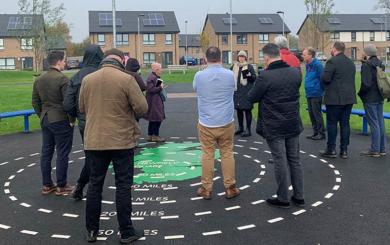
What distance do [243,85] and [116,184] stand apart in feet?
21.4

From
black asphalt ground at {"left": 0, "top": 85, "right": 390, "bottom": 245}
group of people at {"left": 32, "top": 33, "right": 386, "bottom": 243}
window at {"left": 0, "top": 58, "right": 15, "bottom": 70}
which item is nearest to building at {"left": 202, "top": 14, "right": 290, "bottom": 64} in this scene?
window at {"left": 0, "top": 58, "right": 15, "bottom": 70}

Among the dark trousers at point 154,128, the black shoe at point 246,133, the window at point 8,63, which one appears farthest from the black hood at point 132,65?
the window at point 8,63

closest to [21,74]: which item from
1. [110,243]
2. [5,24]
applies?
[5,24]

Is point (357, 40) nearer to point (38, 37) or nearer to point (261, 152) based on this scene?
point (38, 37)

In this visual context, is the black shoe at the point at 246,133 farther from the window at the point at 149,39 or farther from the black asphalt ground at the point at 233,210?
the window at the point at 149,39

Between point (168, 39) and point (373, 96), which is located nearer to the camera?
point (373, 96)

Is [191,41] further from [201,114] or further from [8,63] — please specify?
[201,114]

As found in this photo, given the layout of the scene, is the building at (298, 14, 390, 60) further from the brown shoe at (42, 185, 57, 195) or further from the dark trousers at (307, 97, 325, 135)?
the brown shoe at (42, 185, 57, 195)

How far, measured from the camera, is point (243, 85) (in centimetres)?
1122

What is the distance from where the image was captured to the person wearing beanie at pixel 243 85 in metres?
10.5

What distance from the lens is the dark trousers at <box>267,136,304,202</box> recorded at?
6172mm

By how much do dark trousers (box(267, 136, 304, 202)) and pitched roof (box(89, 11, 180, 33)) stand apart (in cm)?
6698

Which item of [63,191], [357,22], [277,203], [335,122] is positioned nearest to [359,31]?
[357,22]

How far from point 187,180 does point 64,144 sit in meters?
1.94
